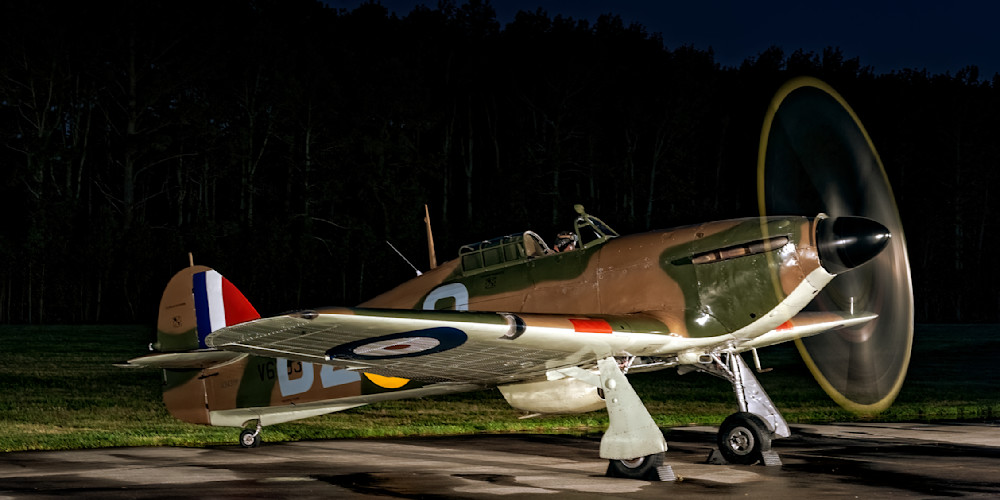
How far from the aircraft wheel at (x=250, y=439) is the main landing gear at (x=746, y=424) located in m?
5.14

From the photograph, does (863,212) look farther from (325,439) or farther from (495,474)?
(325,439)

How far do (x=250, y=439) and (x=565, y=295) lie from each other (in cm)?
431

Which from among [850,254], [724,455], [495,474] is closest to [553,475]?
[495,474]

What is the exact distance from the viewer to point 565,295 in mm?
10320

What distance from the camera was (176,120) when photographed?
43156 mm

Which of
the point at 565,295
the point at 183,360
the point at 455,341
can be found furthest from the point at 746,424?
the point at 183,360

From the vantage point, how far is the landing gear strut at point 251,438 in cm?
1191

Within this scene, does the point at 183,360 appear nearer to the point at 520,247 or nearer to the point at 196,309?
the point at 196,309

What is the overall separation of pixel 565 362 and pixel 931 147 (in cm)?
5946

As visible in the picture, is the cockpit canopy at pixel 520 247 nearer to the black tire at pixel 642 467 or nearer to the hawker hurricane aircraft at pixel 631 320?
the hawker hurricane aircraft at pixel 631 320

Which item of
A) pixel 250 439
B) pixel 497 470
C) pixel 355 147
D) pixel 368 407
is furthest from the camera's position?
pixel 355 147

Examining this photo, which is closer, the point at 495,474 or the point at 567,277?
the point at 495,474

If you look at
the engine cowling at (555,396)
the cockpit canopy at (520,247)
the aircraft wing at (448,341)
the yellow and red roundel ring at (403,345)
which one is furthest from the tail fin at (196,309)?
the yellow and red roundel ring at (403,345)

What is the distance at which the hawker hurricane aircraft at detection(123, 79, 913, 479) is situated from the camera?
8.73 meters
